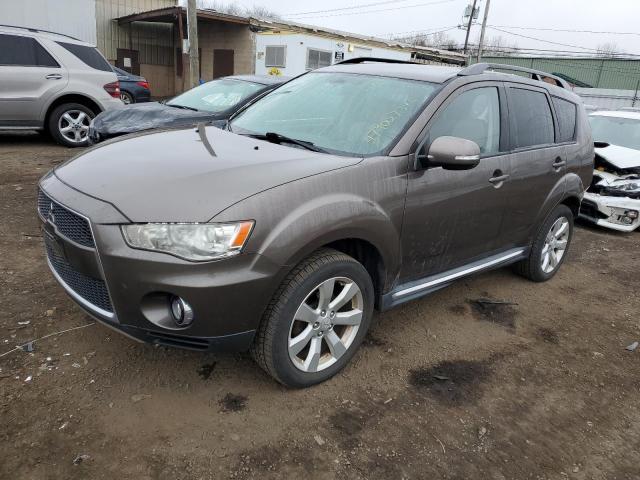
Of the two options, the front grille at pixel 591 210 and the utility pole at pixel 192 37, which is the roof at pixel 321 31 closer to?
the utility pole at pixel 192 37

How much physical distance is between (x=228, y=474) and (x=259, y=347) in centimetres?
60

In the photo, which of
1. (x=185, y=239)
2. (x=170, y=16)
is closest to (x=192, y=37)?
(x=170, y=16)

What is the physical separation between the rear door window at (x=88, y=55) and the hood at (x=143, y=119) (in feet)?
7.40

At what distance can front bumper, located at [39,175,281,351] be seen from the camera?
7.25ft

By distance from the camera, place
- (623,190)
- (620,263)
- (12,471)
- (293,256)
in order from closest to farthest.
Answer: (12,471) → (293,256) → (620,263) → (623,190)

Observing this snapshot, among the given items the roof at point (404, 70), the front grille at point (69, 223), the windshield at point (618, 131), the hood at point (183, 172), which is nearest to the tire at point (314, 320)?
the hood at point (183, 172)

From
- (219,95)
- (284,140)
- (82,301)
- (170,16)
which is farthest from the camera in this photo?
(170,16)

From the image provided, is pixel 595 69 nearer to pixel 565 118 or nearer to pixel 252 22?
pixel 252 22

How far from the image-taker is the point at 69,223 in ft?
7.98

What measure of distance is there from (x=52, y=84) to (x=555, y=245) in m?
7.69

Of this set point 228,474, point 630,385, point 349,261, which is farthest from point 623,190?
point 228,474

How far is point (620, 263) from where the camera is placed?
5.59 metres

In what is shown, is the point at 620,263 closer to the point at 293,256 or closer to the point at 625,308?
the point at 625,308

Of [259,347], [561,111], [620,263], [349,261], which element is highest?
[561,111]
